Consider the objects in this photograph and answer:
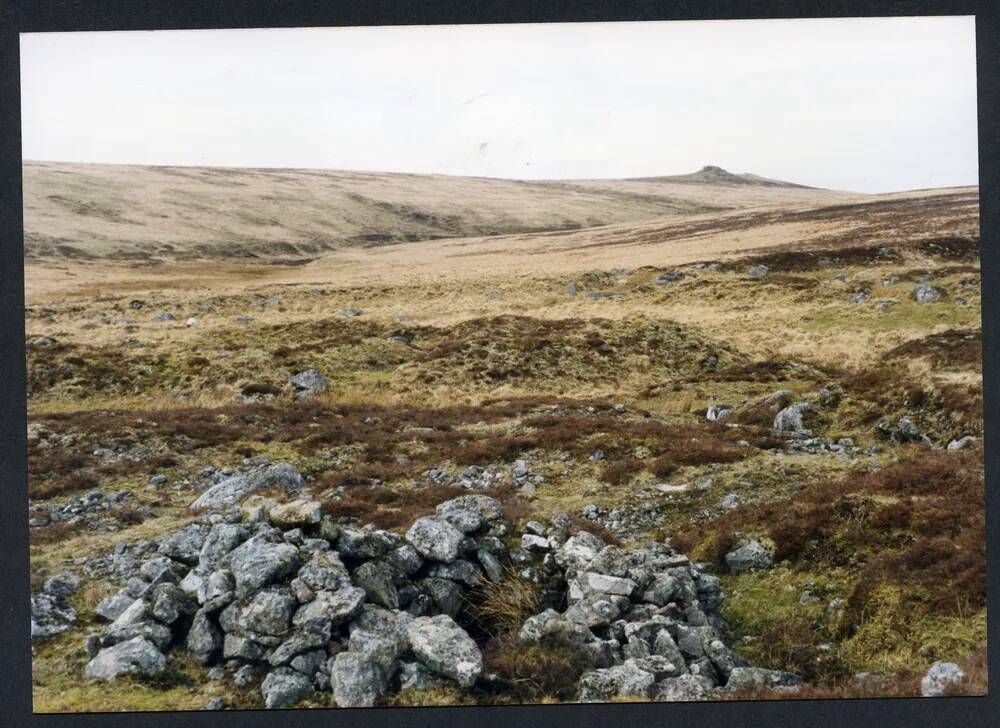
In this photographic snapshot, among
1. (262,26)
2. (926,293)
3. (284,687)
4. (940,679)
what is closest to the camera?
(284,687)

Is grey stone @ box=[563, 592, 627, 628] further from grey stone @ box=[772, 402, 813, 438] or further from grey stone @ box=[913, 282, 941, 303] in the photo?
grey stone @ box=[913, 282, 941, 303]

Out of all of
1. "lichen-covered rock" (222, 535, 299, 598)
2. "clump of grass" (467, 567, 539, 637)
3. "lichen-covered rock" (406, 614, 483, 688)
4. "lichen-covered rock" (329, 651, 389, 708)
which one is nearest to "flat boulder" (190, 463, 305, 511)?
"lichen-covered rock" (222, 535, 299, 598)

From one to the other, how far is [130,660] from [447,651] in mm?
4433

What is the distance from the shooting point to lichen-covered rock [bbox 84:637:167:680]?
985 cm

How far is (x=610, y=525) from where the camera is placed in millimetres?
12547

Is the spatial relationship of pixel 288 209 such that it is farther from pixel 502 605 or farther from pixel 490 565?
pixel 502 605

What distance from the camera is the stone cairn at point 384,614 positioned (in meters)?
9.90

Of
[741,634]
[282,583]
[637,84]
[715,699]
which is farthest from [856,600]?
[637,84]

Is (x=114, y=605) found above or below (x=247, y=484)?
below

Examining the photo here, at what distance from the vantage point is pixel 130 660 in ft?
32.3

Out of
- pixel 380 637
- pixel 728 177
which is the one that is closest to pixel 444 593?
pixel 380 637

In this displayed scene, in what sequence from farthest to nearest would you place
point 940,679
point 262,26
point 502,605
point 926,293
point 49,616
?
1. point 926,293
2. point 262,26
3. point 49,616
4. point 502,605
5. point 940,679

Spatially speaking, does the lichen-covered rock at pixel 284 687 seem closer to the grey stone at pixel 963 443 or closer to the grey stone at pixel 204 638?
the grey stone at pixel 204 638

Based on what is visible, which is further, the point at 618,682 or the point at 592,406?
the point at 592,406
